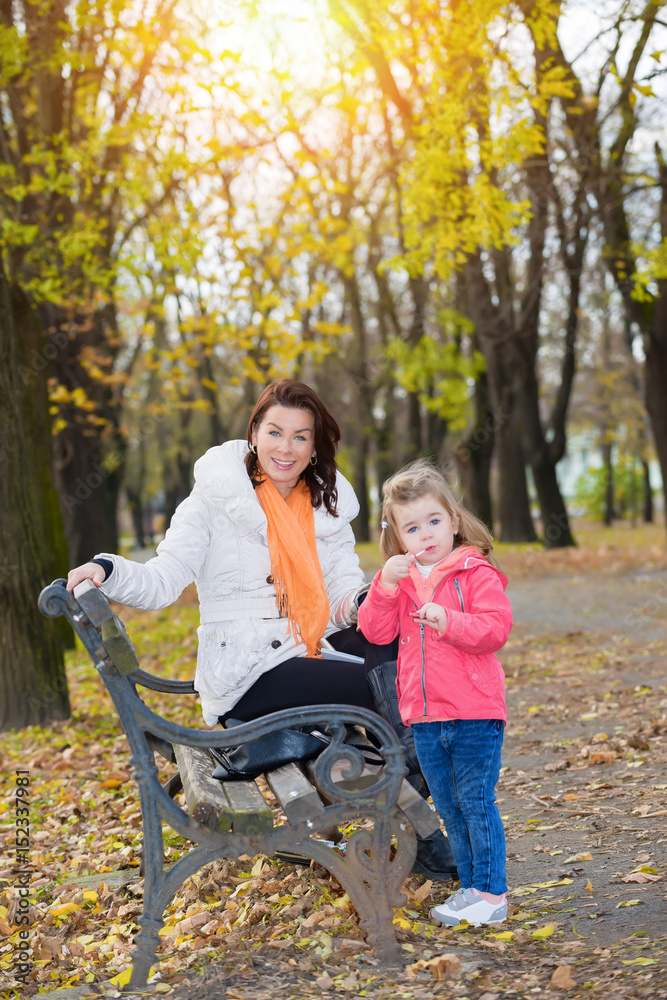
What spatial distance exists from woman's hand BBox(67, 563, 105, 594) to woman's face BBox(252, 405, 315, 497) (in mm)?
882

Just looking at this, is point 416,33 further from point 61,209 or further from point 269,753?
point 269,753

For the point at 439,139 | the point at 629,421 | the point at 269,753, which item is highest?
the point at 439,139

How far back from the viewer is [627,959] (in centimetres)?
273

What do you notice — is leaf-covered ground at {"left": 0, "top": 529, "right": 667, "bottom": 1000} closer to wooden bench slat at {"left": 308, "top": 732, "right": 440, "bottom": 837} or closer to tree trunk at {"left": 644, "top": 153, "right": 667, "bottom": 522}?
wooden bench slat at {"left": 308, "top": 732, "right": 440, "bottom": 837}

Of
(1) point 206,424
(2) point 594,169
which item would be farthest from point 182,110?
(1) point 206,424

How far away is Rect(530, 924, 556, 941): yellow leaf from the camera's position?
2.98 metres

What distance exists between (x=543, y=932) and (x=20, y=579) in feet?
14.7

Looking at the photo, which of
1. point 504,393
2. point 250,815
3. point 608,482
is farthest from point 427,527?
point 608,482

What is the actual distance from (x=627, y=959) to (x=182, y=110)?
1025 cm

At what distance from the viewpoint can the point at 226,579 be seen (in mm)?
3521

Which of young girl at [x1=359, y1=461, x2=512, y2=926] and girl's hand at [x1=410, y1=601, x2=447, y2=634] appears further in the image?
young girl at [x1=359, y1=461, x2=512, y2=926]

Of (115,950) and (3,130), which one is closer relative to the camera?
(115,950)

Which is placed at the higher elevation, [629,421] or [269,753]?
[629,421]

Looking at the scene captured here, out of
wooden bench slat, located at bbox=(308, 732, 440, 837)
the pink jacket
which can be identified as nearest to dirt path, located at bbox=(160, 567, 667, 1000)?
wooden bench slat, located at bbox=(308, 732, 440, 837)
